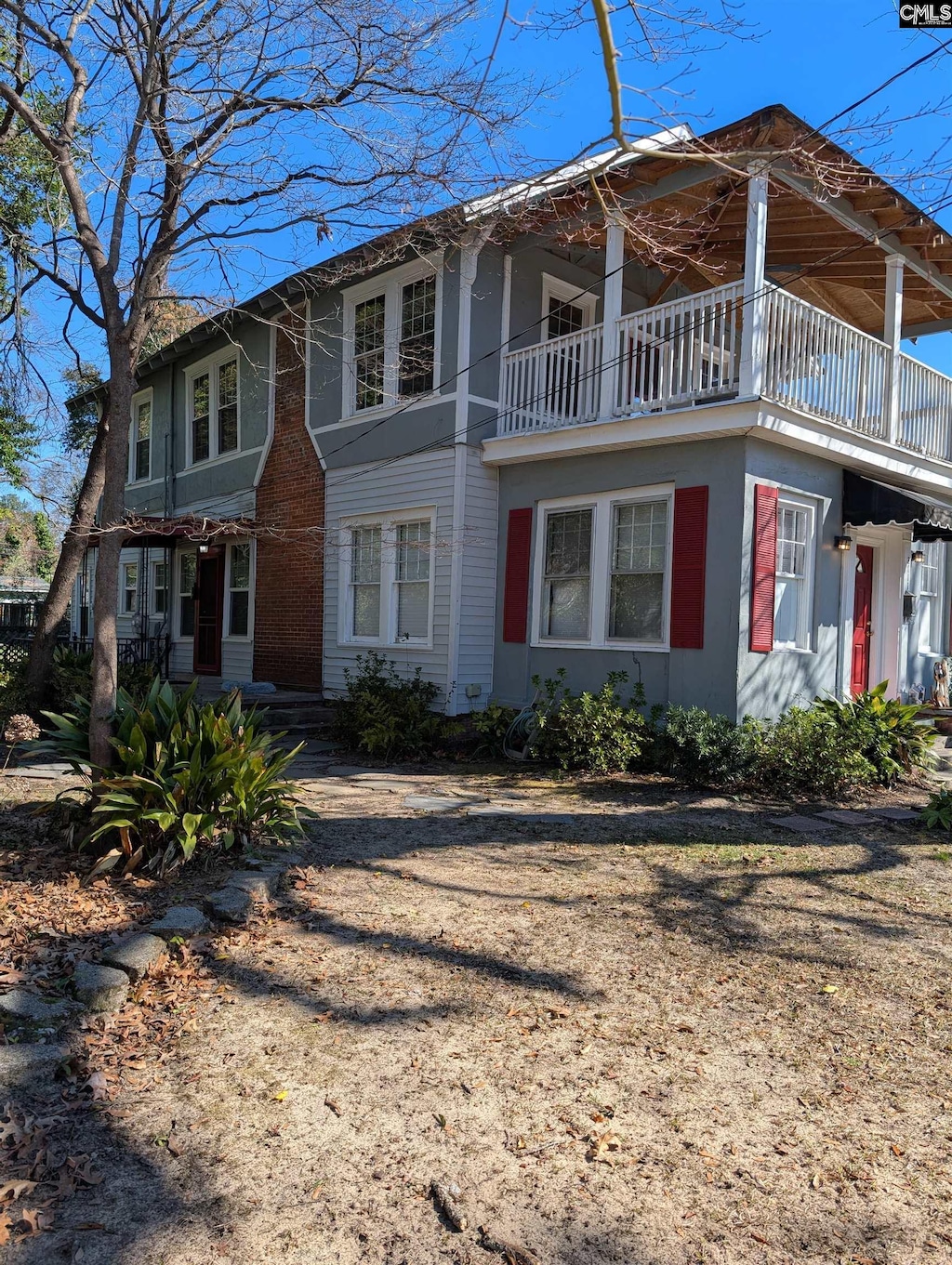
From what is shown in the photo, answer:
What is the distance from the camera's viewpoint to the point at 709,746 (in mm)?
8328

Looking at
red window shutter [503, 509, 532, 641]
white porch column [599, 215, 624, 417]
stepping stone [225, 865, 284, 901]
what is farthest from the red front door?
stepping stone [225, 865, 284, 901]

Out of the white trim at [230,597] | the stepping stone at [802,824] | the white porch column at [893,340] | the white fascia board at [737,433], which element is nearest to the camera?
the stepping stone at [802,824]

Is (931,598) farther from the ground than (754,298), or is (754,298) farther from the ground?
(754,298)

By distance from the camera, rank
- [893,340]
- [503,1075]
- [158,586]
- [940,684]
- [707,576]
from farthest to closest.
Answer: [158,586] → [940,684] → [893,340] → [707,576] → [503,1075]

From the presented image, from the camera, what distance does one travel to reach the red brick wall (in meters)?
13.2

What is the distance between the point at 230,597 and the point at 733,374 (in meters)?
9.51

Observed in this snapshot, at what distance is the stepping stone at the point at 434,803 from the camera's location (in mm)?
Answer: 7402

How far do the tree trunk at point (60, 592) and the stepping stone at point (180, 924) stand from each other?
601cm

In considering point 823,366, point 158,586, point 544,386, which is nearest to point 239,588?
point 158,586

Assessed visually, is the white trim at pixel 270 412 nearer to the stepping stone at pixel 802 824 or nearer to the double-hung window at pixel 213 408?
the double-hung window at pixel 213 408

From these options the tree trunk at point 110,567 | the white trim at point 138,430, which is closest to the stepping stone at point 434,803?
the tree trunk at point 110,567

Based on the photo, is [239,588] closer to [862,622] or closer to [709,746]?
[709,746]

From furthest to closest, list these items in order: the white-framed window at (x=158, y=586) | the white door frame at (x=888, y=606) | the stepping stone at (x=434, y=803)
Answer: the white-framed window at (x=158, y=586) < the white door frame at (x=888, y=606) < the stepping stone at (x=434, y=803)

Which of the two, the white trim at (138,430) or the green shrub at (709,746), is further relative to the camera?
the white trim at (138,430)
